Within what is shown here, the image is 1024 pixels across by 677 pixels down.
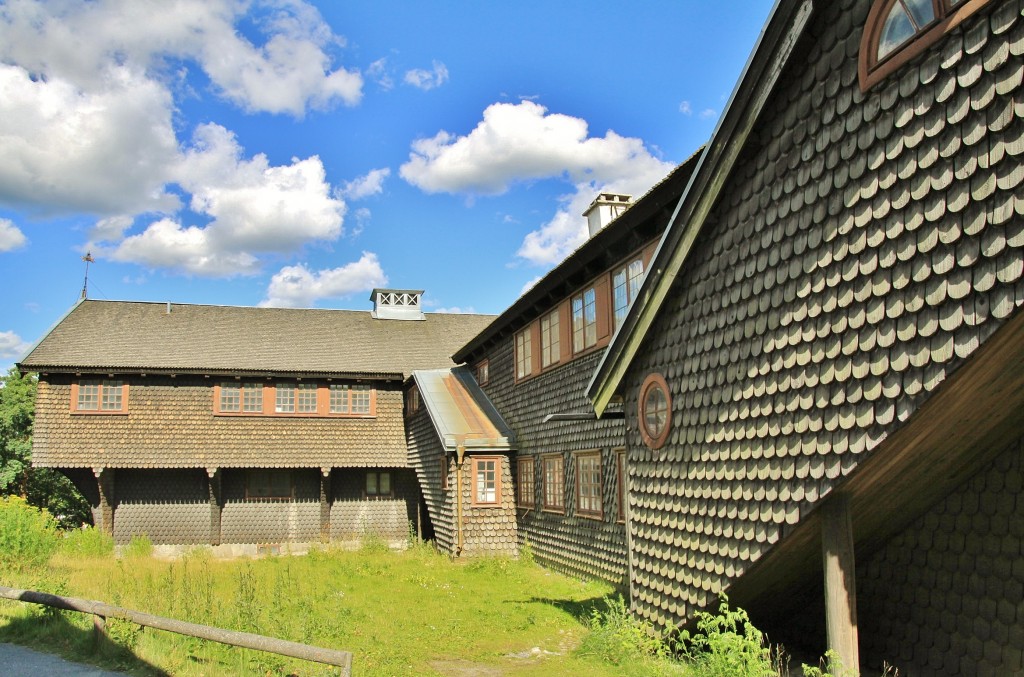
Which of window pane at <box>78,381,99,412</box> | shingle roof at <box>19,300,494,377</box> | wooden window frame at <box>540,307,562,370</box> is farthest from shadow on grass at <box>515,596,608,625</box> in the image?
window pane at <box>78,381,99,412</box>

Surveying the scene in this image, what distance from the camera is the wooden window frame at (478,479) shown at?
18.2m

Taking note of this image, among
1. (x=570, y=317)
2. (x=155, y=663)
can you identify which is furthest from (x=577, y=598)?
(x=155, y=663)

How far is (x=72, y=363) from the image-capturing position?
864 inches

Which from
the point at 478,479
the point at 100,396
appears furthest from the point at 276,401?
the point at 478,479

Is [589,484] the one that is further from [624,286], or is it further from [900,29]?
[900,29]

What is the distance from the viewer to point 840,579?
5.59 metres

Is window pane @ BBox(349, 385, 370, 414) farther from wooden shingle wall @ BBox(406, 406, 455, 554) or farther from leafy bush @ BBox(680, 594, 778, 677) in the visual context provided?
leafy bush @ BBox(680, 594, 778, 677)

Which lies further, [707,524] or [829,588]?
[707,524]

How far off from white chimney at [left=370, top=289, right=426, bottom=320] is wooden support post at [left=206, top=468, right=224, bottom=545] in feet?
31.3

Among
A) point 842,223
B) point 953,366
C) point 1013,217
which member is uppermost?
point 842,223

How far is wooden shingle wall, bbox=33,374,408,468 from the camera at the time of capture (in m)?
21.7

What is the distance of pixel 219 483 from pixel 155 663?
16037 mm

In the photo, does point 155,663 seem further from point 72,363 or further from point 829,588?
point 72,363

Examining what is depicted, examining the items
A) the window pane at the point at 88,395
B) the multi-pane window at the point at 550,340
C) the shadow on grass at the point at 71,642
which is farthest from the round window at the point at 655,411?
the window pane at the point at 88,395
